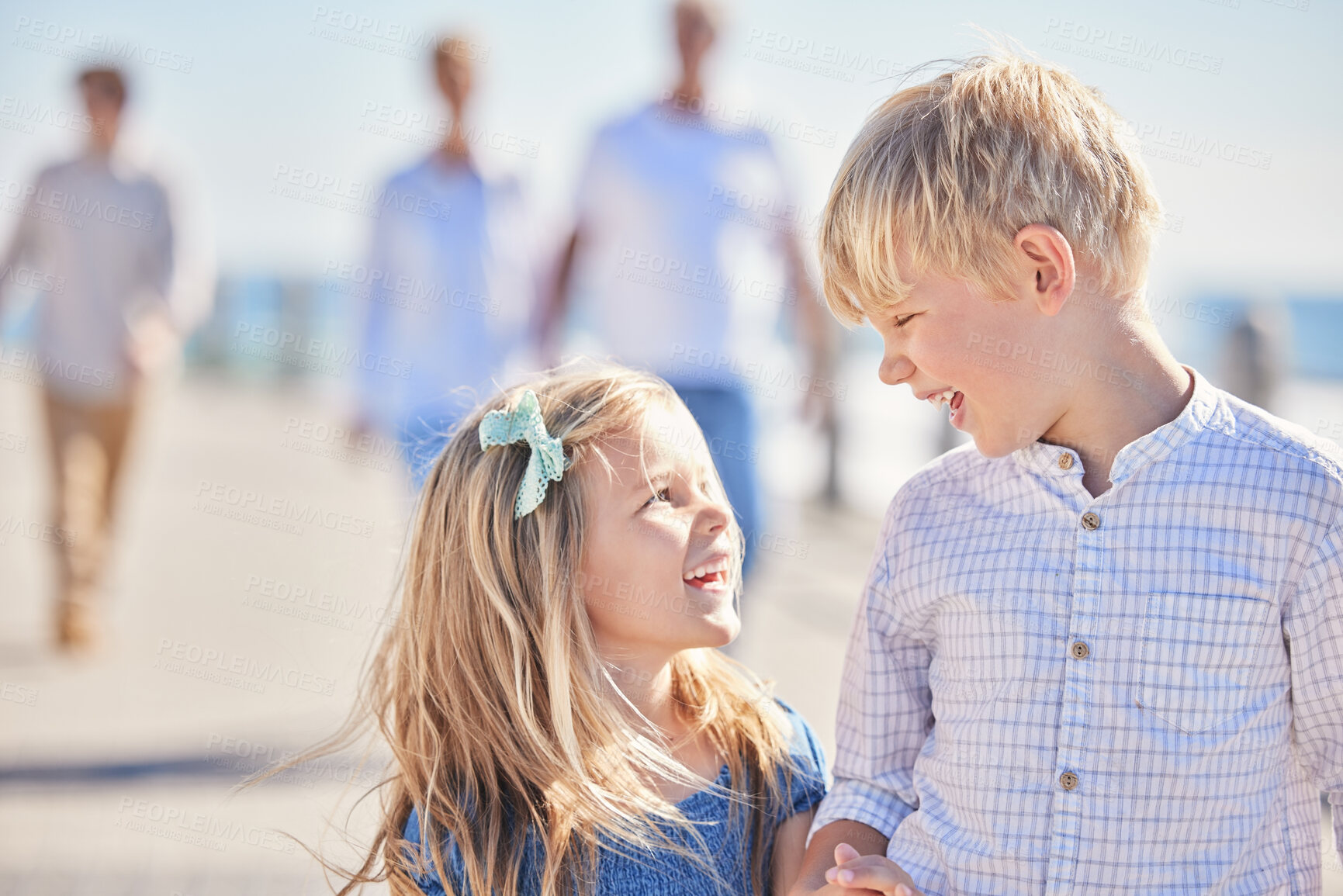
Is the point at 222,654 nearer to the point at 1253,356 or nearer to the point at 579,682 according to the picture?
the point at 579,682

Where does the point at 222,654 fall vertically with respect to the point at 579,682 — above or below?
below

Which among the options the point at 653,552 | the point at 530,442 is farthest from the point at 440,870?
the point at 530,442

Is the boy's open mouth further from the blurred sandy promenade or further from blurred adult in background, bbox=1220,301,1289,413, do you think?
blurred adult in background, bbox=1220,301,1289,413

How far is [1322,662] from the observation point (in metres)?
1.68

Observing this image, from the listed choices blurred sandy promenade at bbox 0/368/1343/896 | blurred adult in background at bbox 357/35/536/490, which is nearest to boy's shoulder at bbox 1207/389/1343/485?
blurred sandy promenade at bbox 0/368/1343/896

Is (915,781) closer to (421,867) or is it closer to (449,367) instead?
(421,867)

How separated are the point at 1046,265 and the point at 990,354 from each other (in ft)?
0.50

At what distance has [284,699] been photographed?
4.77 metres

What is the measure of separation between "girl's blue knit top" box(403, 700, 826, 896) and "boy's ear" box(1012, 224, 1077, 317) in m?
1.03

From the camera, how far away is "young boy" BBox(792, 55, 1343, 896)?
67.1 inches

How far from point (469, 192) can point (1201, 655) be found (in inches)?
Result: 121

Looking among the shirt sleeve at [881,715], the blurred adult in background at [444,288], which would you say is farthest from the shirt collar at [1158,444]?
the blurred adult in background at [444,288]

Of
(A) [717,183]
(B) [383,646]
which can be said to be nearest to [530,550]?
(B) [383,646]

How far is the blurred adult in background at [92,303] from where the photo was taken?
534 cm
